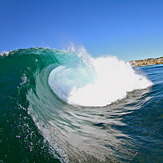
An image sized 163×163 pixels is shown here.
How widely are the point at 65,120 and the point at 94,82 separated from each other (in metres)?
6.00

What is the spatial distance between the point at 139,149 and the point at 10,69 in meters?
6.72

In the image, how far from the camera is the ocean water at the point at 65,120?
2873mm

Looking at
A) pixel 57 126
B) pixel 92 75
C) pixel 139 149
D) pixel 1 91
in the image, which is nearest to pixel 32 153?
pixel 57 126

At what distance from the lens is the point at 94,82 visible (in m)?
10.6

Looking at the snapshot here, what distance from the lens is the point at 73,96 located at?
8.01 meters

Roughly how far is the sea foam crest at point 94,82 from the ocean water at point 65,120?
60mm

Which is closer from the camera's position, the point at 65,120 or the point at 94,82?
the point at 65,120

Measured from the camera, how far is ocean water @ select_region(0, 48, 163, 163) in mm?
2873

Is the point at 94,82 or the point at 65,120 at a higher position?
the point at 94,82

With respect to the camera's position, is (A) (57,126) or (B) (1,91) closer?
(A) (57,126)

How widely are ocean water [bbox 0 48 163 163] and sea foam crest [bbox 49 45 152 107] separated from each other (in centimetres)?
6

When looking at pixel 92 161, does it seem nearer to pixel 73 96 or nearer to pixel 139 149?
pixel 139 149

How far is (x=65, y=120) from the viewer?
5062 millimetres

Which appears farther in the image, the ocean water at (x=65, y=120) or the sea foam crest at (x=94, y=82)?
the sea foam crest at (x=94, y=82)
